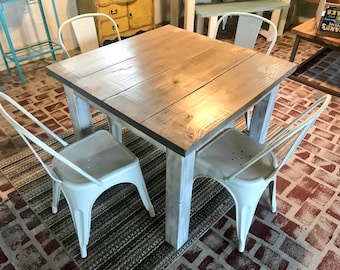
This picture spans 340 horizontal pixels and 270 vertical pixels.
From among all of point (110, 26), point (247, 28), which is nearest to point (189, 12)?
point (110, 26)

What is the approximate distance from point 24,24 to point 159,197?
7.82ft

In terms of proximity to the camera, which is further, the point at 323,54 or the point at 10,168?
the point at 323,54

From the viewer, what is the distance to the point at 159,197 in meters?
1.77

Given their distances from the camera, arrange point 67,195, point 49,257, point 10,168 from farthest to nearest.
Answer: point 10,168, point 49,257, point 67,195

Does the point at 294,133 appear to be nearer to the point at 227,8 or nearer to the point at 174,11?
the point at 227,8

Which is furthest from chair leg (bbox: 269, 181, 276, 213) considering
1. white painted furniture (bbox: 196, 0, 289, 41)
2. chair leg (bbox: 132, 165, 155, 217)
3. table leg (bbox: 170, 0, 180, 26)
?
table leg (bbox: 170, 0, 180, 26)

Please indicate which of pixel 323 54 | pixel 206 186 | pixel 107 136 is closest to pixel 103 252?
pixel 107 136

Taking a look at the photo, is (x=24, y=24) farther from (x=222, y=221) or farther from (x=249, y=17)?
(x=222, y=221)

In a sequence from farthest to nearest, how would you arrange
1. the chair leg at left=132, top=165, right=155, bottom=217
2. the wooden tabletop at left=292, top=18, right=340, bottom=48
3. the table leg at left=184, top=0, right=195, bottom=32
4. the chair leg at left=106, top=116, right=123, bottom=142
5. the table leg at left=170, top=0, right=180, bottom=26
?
the table leg at left=170, top=0, right=180, bottom=26
the table leg at left=184, top=0, right=195, bottom=32
the wooden tabletop at left=292, top=18, right=340, bottom=48
the chair leg at left=106, top=116, right=123, bottom=142
the chair leg at left=132, top=165, right=155, bottom=217

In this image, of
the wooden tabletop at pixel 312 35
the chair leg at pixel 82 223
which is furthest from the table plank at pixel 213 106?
the wooden tabletop at pixel 312 35

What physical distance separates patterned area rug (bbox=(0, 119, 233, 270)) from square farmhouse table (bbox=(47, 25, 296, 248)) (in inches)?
4.6

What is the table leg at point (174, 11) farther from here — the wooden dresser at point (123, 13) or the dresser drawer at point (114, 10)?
the dresser drawer at point (114, 10)

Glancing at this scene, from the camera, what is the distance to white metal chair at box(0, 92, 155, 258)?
129 centimetres

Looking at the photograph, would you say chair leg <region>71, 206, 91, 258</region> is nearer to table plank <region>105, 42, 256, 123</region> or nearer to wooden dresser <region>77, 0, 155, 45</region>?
table plank <region>105, 42, 256, 123</region>
